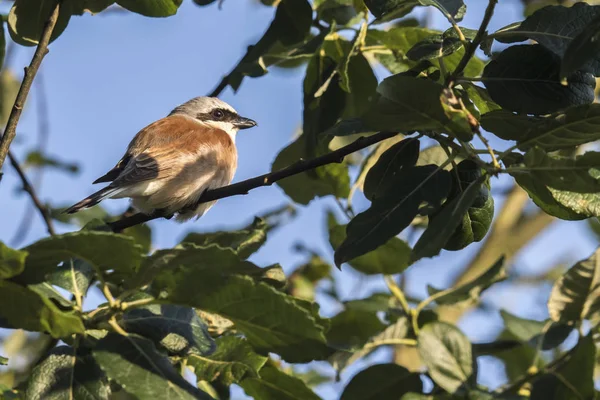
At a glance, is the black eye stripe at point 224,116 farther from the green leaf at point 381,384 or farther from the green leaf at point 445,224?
the green leaf at point 445,224

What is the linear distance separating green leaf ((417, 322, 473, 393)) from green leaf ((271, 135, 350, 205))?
1277 millimetres

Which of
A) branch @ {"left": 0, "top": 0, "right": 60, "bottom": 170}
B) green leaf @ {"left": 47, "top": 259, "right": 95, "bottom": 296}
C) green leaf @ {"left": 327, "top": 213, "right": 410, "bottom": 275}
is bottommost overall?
green leaf @ {"left": 327, "top": 213, "right": 410, "bottom": 275}

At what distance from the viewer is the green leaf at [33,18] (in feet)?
9.44

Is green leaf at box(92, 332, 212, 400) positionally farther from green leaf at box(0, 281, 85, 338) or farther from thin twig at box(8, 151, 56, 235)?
thin twig at box(8, 151, 56, 235)

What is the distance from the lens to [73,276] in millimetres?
2172

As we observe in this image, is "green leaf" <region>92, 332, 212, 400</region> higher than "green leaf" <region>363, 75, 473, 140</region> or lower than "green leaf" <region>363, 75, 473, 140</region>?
lower

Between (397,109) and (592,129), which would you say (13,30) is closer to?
(397,109)

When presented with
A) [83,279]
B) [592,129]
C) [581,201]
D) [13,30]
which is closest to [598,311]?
[581,201]

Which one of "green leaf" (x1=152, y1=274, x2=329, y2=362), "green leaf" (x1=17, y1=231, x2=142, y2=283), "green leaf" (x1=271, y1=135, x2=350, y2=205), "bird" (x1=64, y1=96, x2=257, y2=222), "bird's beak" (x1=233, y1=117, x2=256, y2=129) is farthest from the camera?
"bird's beak" (x1=233, y1=117, x2=256, y2=129)

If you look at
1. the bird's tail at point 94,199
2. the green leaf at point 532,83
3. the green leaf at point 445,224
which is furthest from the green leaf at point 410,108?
the bird's tail at point 94,199

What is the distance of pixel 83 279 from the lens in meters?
2.19

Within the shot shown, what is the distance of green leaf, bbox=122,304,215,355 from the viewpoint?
2.08m

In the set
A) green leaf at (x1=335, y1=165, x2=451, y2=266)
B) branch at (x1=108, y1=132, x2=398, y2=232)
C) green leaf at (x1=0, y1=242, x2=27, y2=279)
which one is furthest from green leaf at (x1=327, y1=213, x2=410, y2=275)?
green leaf at (x1=0, y1=242, x2=27, y2=279)

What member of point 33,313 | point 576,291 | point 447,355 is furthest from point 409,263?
point 33,313
